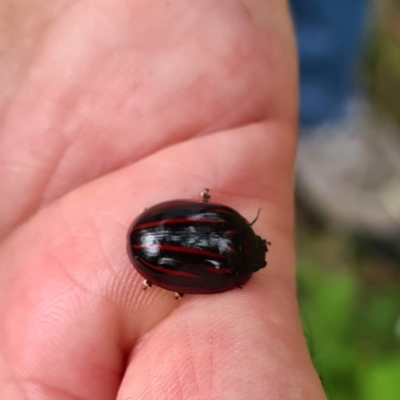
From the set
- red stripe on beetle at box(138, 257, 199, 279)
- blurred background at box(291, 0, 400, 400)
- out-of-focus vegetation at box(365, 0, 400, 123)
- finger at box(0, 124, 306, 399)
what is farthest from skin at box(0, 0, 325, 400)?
out-of-focus vegetation at box(365, 0, 400, 123)

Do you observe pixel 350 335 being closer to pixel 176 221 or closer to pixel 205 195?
pixel 205 195

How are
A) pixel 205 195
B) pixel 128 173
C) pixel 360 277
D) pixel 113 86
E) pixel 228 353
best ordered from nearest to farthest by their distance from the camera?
pixel 228 353, pixel 205 195, pixel 128 173, pixel 113 86, pixel 360 277

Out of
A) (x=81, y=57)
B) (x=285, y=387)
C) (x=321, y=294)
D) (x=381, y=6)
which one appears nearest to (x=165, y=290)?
(x=285, y=387)

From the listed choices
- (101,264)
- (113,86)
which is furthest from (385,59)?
(101,264)

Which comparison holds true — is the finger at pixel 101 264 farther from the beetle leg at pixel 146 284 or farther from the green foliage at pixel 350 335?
the green foliage at pixel 350 335

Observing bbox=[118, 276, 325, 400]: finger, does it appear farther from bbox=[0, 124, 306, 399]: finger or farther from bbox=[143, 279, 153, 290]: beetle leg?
bbox=[143, 279, 153, 290]: beetle leg
